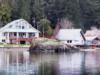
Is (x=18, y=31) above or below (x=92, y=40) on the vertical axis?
above

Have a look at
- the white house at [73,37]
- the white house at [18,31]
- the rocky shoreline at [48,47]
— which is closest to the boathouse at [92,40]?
the white house at [73,37]

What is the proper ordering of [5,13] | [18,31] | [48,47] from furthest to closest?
[5,13]
[18,31]
[48,47]

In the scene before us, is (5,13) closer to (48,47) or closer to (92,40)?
(92,40)

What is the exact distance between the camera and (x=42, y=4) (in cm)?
9969

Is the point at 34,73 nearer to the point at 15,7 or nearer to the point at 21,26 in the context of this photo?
the point at 21,26

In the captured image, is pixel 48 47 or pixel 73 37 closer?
pixel 48 47

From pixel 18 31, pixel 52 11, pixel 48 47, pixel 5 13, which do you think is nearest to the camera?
pixel 48 47

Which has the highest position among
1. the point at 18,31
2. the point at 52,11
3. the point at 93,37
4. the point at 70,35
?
the point at 52,11

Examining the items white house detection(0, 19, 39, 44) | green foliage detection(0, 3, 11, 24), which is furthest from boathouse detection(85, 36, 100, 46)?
green foliage detection(0, 3, 11, 24)

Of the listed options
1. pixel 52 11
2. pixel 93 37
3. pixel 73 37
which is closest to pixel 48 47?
pixel 73 37

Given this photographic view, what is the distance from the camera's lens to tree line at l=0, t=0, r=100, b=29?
311 feet

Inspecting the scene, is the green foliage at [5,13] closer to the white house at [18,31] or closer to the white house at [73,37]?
the white house at [18,31]

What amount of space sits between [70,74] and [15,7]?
6296cm

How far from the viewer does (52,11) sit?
9969 centimetres
